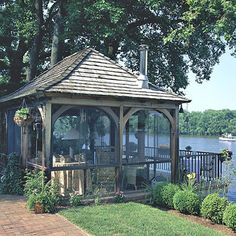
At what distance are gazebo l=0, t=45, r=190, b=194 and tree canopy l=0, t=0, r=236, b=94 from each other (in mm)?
4502

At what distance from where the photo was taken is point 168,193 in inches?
364

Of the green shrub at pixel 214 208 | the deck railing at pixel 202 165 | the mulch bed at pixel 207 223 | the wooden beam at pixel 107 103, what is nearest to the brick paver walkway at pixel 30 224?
the wooden beam at pixel 107 103

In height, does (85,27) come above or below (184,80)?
above

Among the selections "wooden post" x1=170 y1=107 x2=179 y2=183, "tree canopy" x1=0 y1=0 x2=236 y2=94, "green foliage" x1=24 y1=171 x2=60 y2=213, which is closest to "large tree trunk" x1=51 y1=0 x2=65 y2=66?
"tree canopy" x1=0 y1=0 x2=236 y2=94

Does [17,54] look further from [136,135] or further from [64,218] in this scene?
[64,218]

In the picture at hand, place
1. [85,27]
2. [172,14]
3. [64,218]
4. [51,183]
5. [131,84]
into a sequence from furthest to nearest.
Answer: [172,14]
[85,27]
[131,84]
[51,183]
[64,218]

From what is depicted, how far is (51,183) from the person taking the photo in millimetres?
8930

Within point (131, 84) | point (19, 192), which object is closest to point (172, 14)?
point (131, 84)

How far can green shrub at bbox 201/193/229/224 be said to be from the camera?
8.06 metres

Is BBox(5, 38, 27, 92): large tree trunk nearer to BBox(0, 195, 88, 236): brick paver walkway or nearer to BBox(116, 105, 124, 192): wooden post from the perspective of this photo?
BBox(116, 105, 124, 192): wooden post

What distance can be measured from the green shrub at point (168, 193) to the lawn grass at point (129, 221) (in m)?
0.61

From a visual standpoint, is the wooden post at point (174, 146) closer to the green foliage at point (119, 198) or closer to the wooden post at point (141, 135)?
the wooden post at point (141, 135)

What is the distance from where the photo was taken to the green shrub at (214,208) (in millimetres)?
8062

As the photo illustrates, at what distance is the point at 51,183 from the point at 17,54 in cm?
1371
